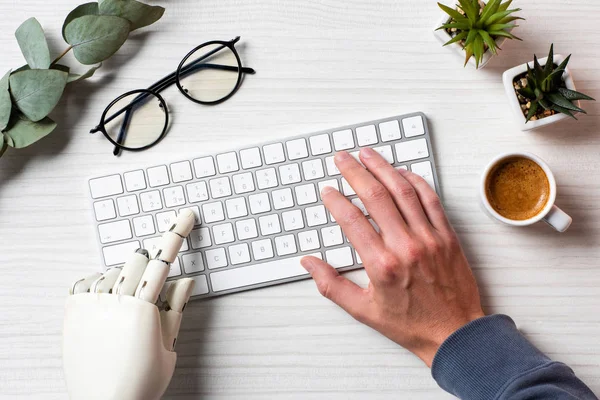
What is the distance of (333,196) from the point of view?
73 centimetres

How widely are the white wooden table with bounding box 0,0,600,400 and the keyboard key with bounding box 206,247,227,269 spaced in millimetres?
61

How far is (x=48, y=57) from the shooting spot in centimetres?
75

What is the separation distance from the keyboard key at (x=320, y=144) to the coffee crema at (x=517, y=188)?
228 millimetres

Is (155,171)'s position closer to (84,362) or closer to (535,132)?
(84,362)

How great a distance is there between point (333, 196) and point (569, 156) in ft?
1.18

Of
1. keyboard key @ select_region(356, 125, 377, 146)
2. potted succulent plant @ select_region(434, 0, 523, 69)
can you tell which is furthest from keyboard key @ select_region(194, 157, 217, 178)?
potted succulent plant @ select_region(434, 0, 523, 69)

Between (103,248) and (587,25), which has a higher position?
(587,25)

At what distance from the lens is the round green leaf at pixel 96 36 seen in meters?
0.74

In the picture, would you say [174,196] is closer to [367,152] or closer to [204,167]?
[204,167]

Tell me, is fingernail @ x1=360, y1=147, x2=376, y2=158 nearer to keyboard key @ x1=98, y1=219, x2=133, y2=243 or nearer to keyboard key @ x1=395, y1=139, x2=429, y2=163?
keyboard key @ x1=395, y1=139, x2=429, y2=163

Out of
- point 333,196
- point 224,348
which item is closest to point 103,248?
point 224,348

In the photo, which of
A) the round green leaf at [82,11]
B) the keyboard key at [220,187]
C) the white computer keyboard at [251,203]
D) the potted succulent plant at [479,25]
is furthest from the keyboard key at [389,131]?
the round green leaf at [82,11]

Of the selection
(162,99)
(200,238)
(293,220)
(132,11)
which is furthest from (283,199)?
(132,11)

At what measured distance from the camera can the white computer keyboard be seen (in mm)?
750
